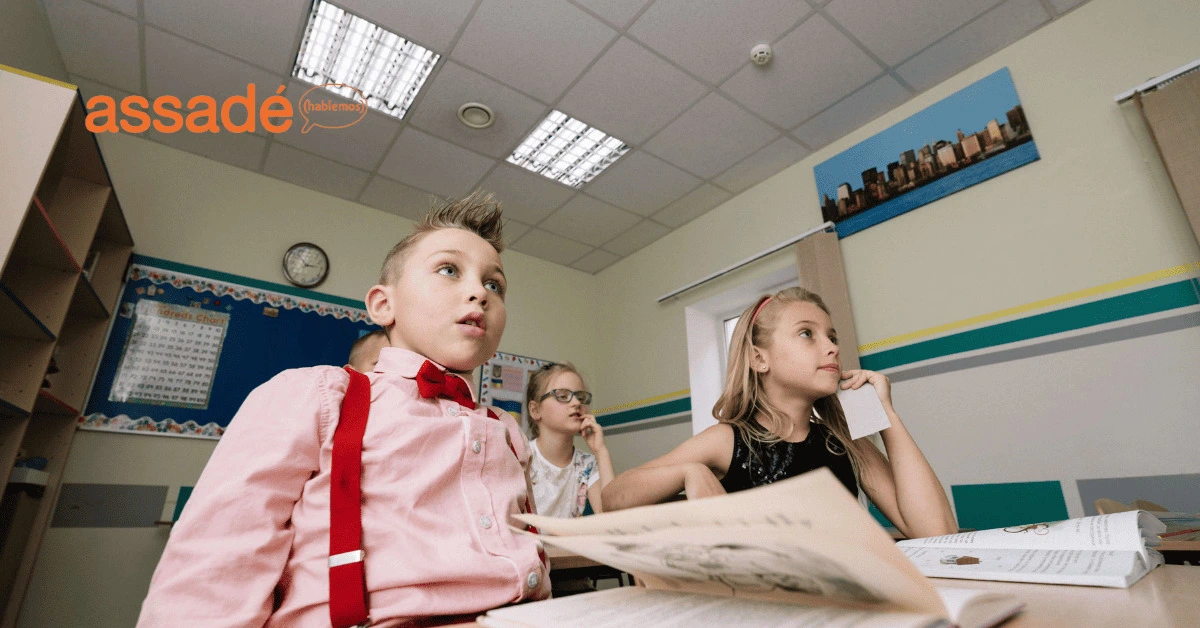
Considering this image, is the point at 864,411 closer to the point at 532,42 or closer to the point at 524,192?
the point at 532,42

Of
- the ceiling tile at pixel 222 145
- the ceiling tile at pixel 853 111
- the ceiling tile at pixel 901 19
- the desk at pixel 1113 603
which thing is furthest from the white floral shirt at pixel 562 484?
the ceiling tile at pixel 222 145

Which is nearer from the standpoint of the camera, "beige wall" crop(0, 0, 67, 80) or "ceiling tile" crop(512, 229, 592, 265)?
"beige wall" crop(0, 0, 67, 80)

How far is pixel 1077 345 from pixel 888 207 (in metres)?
1.10

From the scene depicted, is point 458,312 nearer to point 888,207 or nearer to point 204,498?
point 204,498

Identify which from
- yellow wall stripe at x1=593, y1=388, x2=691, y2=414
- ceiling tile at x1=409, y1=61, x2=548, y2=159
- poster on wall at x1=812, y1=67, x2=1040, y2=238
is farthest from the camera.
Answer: yellow wall stripe at x1=593, y1=388, x2=691, y2=414

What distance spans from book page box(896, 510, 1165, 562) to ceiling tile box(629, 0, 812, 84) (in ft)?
7.83

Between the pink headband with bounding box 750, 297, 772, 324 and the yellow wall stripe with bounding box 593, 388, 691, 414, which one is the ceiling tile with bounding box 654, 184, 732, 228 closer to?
the yellow wall stripe with bounding box 593, 388, 691, 414

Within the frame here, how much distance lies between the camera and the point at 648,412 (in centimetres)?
420

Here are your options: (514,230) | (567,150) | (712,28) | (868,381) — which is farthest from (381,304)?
(514,230)

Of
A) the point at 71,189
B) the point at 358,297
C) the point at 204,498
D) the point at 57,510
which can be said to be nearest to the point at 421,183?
the point at 358,297

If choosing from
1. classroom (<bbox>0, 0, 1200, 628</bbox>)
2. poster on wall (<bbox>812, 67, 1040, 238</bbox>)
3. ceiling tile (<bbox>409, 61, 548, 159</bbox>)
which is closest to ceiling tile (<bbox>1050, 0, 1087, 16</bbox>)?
classroom (<bbox>0, 0, 1200, 628</bbox>)

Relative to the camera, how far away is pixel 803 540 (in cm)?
32

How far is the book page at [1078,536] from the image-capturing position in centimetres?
63

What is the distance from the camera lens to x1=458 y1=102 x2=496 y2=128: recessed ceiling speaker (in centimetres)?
305
